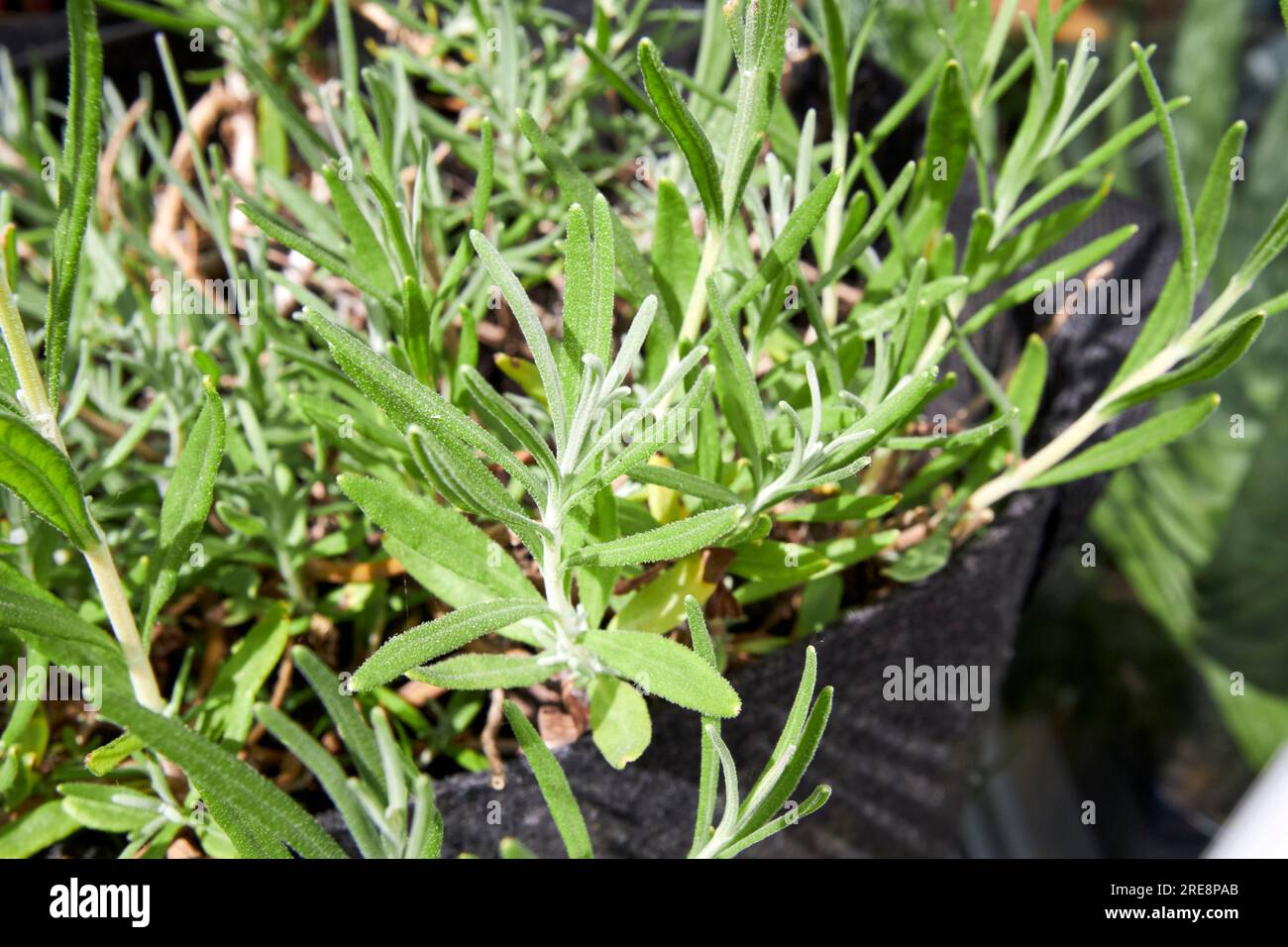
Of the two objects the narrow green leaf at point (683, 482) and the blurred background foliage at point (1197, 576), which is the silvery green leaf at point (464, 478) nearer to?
the narrow green leaf at point (683, 482)

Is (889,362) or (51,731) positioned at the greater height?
(889,362)

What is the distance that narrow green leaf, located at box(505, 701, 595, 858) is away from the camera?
0.29 metres

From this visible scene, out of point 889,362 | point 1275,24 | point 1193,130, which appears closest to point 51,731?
point 889,362

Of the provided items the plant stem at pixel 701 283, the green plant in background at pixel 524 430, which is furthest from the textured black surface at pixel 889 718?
the plant stem at pixel 701 283

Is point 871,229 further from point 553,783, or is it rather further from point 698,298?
point 553,783

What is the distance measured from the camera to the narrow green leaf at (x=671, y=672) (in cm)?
28

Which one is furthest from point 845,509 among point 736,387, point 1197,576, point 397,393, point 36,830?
point 1197,576

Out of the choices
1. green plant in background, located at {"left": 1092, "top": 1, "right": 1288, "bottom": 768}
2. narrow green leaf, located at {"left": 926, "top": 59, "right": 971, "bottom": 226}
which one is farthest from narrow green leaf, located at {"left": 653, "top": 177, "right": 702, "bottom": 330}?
green plant in background, located at {"left": 1092, "top": 1, "right": 1288, "bottom": 768}

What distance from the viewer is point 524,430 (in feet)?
0.93

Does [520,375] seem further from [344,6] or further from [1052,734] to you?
[1052,734]

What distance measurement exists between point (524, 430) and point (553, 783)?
105 mm

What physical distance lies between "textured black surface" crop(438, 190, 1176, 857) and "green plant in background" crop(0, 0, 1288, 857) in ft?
0.06
